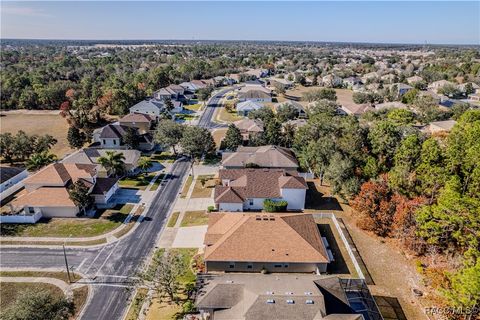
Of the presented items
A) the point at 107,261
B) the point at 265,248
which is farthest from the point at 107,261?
the point at 265,248

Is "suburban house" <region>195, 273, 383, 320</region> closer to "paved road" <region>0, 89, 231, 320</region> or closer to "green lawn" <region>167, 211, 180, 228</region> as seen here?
"paved road" <region>0, 89, 231, 320</region>

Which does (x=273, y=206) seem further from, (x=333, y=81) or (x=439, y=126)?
(x=333, y=81)

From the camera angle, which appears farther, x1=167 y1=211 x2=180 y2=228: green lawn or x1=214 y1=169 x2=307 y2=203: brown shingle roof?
x1=214 y1=169 x2=307 y2=203: brown shingle roof

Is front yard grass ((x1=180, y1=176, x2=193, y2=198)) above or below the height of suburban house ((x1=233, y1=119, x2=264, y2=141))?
below

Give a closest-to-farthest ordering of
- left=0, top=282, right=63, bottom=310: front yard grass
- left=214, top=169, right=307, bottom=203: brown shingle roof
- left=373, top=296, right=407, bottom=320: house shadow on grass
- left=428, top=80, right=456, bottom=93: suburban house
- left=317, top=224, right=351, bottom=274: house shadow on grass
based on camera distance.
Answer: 1. left=373, top=296, right=407, bottom=320: house shadow on grass
2. left=0, top=282, right=63, bottom=310: front yard grass
3. left=317, top=224, right=351, bottom=274: house shadow on grass
4. left=214, top=169, right=307, bottom=203: brown shingle roof
5. left=428, top=80, right=456, bottom=93: suburban house

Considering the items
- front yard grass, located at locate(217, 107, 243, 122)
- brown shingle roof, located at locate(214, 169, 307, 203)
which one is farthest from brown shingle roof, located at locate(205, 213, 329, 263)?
front yard grass, located at locate(217, 107, 243, 122)

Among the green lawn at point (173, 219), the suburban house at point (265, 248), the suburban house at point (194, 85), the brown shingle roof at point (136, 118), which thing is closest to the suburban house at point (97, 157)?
the green lawn at point (173, 219)

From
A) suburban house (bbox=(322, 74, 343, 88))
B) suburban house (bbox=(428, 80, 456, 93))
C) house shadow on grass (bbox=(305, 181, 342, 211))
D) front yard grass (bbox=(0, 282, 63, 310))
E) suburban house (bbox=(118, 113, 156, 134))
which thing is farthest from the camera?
suburban house (bbox=(322, 74, 343, 88))
